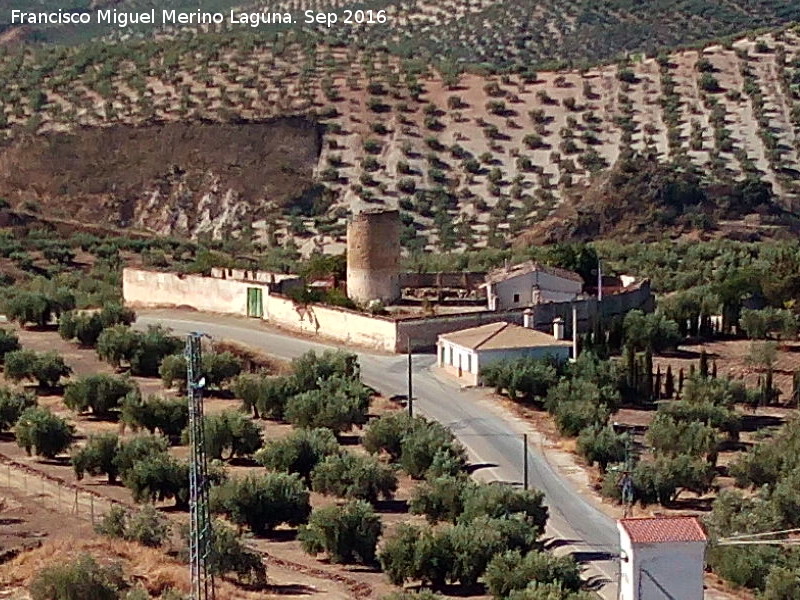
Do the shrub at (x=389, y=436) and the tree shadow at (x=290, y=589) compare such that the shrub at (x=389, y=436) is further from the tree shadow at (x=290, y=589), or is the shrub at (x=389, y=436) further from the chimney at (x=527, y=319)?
the chimney at (x=527, y=319)

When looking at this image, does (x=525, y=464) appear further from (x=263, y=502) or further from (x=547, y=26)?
(x=547, y=26)

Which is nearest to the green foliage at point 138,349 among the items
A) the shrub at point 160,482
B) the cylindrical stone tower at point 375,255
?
the cylindrical stone tower at point 375,255

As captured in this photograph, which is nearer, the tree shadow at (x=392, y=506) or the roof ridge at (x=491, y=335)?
the tree shadow at (x=392, y=506)

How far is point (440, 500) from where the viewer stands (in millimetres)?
27688

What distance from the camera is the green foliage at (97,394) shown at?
117 ft

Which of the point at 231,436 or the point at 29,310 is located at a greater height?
the point at 29,310

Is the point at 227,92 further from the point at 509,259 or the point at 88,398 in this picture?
A: the point at 88,398

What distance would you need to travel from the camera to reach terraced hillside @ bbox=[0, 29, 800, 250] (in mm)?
74250

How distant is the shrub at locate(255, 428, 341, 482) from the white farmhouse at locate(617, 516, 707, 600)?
34.1 ft

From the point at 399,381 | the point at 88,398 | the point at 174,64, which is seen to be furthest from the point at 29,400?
the point at 174,64

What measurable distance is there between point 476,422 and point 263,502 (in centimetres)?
825

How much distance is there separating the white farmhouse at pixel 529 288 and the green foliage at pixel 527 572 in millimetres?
20229

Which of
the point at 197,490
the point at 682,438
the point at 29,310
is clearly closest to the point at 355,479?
the point at 682,438

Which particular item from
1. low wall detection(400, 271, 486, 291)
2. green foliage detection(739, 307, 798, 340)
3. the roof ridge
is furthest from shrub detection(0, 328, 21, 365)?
green foliage detection(739, 307, 798, 340)
